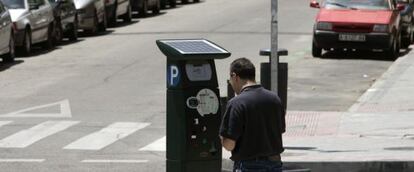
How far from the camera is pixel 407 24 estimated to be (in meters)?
28.7

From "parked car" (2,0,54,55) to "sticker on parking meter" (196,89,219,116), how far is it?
16651 millimetres

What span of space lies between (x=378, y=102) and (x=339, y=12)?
7.84 meters

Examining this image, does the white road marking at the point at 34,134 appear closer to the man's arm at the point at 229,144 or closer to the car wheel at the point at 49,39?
the man's arm at the point at 229,144

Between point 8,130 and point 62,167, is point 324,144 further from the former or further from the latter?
point 8,130

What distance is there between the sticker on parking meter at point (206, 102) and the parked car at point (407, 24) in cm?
1941

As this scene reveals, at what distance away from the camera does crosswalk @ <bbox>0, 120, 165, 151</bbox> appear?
13.8m

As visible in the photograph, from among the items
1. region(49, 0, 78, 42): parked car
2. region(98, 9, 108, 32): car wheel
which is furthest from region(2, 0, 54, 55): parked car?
region(98, 9, 108, 32): car wheel

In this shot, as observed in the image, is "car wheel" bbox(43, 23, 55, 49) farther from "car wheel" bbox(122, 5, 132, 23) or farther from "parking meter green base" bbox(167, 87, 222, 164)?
"parking meter green base" bbox(167, 87, 222, 164)

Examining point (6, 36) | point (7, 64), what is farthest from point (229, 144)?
point (7, 64)

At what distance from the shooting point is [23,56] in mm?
26234

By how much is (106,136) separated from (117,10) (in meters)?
19.9

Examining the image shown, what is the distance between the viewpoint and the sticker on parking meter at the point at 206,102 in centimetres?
913

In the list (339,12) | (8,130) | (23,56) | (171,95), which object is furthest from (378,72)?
(171,95)

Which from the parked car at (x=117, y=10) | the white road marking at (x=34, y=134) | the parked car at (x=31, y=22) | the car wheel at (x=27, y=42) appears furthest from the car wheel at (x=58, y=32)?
the white road marking at (x=34, y=134)
